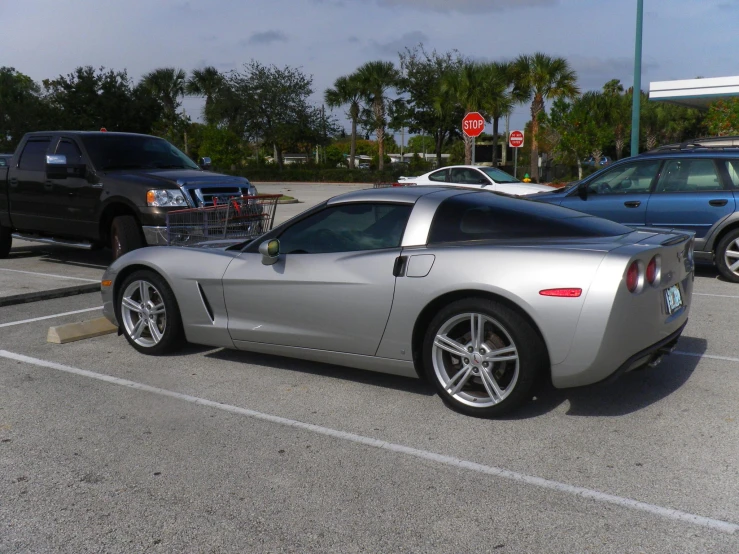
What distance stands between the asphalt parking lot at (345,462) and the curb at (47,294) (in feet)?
9.44

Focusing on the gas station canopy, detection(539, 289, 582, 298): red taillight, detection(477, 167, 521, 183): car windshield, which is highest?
the gas station canopy

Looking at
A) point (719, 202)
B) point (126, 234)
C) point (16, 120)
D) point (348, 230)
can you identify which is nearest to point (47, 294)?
point (126, 234)

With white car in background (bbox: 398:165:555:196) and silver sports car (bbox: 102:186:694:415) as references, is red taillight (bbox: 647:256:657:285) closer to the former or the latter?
silver sports car (bbox: 102:186:694:415)

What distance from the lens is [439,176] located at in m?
20.7

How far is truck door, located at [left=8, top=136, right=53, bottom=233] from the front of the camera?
11.6 metres

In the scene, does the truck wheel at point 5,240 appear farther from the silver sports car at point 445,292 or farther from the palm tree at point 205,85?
the palm tree at point 205,85

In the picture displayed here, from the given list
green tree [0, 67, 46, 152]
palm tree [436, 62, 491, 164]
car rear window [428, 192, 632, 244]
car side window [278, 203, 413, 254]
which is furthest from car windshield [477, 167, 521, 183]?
green tree [0, 67, 46, 152]

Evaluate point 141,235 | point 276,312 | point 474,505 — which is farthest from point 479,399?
point 141,235

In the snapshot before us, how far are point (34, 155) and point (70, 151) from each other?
0.87 m

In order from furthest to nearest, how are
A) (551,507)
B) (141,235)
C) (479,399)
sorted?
(141,235) < (479,399) < (551,507)

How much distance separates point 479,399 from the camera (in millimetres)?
4867

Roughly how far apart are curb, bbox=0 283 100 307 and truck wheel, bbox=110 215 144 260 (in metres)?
0.64

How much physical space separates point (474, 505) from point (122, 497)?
171cm

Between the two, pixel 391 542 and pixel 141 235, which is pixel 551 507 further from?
pixel 141 235
